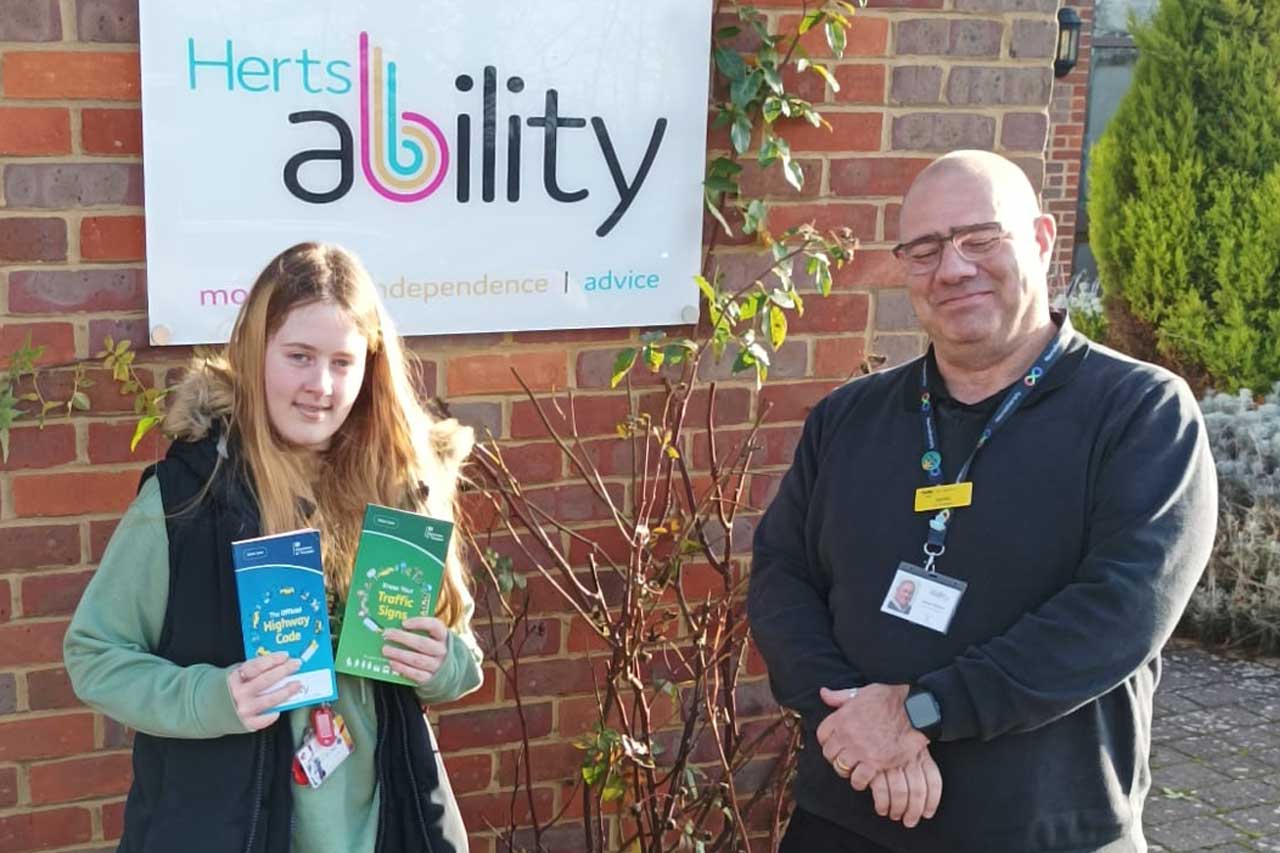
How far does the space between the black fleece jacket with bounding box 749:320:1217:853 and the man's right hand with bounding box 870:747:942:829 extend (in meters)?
0.06

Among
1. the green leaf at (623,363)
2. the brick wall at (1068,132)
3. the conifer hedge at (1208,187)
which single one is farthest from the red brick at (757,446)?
the brick wall at (1068,132)

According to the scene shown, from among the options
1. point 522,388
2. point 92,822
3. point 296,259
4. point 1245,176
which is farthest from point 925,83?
point 1245,176

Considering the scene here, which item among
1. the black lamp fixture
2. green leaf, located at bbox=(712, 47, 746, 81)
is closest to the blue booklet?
green leaf, located at bbox=(712, 47, 746, 81)

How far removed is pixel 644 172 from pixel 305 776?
1.63 meters

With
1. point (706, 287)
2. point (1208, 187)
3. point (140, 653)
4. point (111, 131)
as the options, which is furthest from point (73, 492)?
point (1208, 187)

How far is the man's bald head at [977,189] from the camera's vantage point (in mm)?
2430

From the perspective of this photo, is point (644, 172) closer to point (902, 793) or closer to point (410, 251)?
point (410, 251)

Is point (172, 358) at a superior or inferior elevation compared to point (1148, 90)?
inferior

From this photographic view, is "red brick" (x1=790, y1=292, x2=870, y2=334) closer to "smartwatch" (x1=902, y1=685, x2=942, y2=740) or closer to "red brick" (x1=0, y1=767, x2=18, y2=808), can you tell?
"smartwatch" (x1=902, y1=685, x2=942, y2=740)

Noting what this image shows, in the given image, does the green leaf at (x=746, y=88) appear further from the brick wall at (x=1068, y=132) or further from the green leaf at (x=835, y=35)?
the brick wall at (x=1068, y=132)

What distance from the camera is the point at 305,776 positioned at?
7.36ft

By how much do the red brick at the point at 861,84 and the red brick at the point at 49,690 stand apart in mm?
2177

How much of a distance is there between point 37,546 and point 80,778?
51 centimetres

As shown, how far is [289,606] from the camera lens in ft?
7.18
